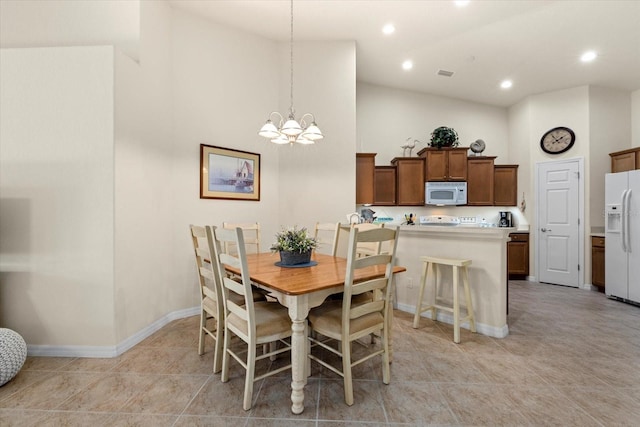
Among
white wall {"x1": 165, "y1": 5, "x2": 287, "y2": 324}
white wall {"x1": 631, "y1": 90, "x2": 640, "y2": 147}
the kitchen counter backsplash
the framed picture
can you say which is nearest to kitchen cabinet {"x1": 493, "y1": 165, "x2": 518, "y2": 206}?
the kitchen counter backsplash

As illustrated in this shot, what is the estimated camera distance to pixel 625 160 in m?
4.35

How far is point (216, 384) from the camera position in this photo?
1975mm

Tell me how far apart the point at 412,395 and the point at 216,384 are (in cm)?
131

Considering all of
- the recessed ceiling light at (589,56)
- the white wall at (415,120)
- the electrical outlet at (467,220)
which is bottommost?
the electrical outlet at (467,220)

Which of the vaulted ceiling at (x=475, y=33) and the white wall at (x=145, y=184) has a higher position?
the vaulted ceiling at (x=475, y=33)

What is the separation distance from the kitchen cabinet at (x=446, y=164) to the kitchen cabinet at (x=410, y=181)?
0.13 metres

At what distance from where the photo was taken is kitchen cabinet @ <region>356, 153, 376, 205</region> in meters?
4.62

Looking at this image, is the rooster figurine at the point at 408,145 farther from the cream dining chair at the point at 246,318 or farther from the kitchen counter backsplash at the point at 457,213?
the cream dining chair at the point at 246,318

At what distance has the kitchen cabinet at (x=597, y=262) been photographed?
435 cm

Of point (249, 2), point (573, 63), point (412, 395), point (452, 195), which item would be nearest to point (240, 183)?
point (249, 2)

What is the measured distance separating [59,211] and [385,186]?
14.0ft

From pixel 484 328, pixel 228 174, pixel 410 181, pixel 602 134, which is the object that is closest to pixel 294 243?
pixel 228 174

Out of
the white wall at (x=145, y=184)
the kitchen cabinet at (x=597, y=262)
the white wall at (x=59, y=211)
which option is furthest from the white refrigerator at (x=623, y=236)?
the white wall at (x=59, y=211)

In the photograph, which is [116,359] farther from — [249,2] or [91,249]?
[249,2]
